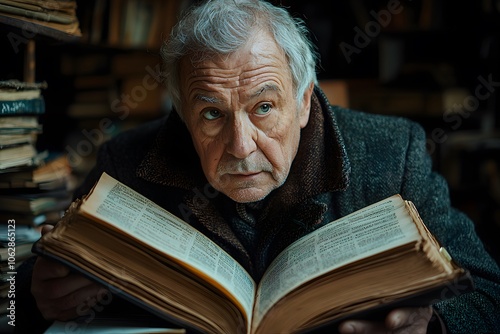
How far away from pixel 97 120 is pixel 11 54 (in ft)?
4.78

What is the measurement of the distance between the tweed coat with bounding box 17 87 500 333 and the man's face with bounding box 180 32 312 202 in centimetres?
9

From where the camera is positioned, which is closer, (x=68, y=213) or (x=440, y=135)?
(x=68, y=213)

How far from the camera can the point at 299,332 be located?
88cm

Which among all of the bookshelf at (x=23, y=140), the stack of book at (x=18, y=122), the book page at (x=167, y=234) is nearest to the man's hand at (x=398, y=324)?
the book page at (x=167, y=234)

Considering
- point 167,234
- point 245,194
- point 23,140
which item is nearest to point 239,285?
point 167,234

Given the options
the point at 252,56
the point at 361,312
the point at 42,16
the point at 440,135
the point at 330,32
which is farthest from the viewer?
the point at 330,32

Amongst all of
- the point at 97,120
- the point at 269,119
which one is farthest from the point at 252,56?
the point at 97,120

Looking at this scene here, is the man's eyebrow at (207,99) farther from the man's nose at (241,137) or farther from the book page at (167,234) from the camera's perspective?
the book page at (167,234)

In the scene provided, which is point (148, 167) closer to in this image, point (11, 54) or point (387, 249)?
point (11, 54)

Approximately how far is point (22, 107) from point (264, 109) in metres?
0.62

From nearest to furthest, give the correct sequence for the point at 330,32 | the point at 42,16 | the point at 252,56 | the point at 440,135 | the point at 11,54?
the point at 252,56, the point at 42,16, the point at 11,54, the point at 440,135, the point at 330,32

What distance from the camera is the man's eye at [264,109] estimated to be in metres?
1.22

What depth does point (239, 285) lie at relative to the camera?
3.19ft

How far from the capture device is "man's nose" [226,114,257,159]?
1.17m
